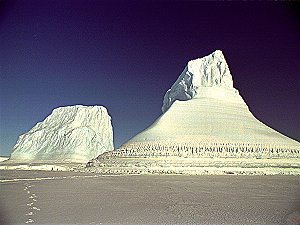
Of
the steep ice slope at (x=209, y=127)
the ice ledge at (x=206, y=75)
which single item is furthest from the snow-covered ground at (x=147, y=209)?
the ice ledge at (x=206, y=75)

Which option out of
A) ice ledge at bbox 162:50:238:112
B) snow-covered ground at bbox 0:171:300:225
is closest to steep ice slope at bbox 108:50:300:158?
ice ledge at bbox 162:50:238:112

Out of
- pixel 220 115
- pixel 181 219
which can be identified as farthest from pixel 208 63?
pixel 181 219

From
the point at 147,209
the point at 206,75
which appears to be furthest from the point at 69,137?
the point at 147,209

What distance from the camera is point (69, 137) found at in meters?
41.6

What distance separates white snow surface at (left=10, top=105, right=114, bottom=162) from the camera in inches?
1596

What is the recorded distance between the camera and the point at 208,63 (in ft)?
84.2

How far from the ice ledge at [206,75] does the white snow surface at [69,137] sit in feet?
55.3

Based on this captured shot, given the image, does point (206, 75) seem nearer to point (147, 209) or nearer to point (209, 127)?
point (209, 127)

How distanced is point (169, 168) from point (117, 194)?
27.6ft

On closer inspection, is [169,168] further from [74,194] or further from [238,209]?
[238,209]

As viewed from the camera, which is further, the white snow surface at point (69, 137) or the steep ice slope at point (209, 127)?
the white snow surface at point (69, 137)

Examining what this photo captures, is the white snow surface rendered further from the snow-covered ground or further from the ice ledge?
the snow-covered ground

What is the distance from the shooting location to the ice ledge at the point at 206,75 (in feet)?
82.8

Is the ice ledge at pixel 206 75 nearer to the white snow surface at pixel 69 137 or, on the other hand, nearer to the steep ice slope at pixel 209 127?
the steep ice slope at pixel 209 127
